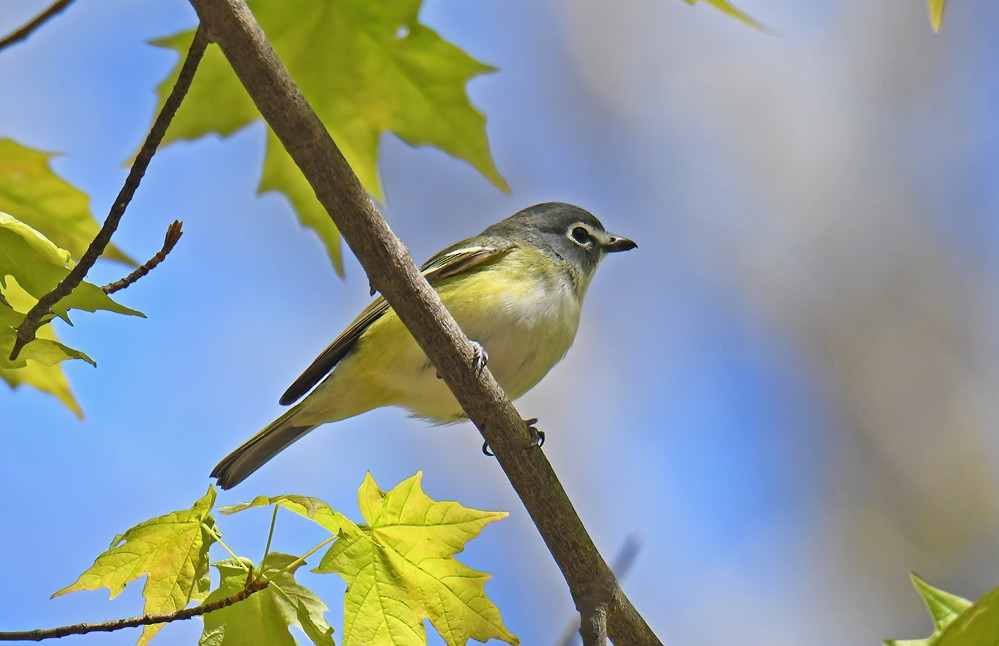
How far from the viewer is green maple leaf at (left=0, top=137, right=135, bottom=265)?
2266 millimetres

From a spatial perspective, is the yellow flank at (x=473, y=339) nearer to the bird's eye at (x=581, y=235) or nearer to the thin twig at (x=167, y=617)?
the bird's eye at (x=581, y=235)

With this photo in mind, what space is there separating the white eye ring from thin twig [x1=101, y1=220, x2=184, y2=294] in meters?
2.37

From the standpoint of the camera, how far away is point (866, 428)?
771 cm

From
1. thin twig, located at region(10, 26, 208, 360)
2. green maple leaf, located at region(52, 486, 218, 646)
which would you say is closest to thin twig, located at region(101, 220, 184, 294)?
thin twig, located at region(10, 26, 208, 360)

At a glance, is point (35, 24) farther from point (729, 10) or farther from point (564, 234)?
point (564, 234)

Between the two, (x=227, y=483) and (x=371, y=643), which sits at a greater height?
(x=227, y=483)

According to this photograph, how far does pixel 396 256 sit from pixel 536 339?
137 centimetres

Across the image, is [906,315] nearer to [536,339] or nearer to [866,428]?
[866,428]

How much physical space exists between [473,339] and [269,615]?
1642 millimetres

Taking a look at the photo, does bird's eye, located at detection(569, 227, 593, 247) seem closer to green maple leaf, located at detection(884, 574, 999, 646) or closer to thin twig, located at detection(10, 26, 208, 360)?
thin twig, located at detection(10, 26, 208, 360)

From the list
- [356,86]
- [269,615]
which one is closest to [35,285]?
[269,615]

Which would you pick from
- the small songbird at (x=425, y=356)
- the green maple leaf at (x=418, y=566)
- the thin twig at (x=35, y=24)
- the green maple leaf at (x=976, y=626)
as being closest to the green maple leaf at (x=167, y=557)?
the green maple leaf at (x=418, y=566)

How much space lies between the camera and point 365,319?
3.59 m

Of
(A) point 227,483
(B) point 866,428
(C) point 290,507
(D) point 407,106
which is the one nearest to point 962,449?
(B) point 866,428
